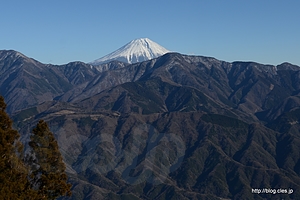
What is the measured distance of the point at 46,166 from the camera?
137ft

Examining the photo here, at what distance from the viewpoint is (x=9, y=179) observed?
1529 inches

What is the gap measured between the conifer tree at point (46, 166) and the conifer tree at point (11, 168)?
1128 millimetres

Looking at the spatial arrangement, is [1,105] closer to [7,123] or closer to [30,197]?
[7,123]

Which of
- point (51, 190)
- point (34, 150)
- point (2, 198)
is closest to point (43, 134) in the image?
point (34, 150)

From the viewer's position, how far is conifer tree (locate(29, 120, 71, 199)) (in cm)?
4138

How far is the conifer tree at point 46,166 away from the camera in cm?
4138

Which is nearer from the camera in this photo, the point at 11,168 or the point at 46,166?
the point at 11,168

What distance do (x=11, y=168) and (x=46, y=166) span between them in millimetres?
3004

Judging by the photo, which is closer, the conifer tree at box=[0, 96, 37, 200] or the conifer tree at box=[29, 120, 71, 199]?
the conifer tree at box=[0, 96, 37, 200]

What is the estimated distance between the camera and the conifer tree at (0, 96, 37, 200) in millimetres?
38219

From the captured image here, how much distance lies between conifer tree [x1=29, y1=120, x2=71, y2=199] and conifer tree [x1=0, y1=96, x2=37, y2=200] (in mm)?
1128

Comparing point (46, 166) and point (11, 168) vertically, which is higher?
point (11, 168)

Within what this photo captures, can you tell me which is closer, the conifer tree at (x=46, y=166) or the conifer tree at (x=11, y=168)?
the conifer tree at (x=11, y=168)

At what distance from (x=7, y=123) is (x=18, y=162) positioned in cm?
312
